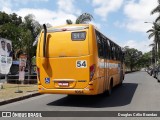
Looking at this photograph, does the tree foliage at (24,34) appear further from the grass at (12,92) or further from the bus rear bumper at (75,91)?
the bus rear bumper at (75,91)

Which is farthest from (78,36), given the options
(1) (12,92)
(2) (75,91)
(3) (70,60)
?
(1) (12,92)

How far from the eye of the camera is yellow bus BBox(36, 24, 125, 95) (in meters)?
13.2

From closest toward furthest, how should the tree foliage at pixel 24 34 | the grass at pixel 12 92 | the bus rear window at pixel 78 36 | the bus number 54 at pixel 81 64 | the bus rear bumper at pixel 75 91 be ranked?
the bus rear bumper at pixel 75 91 → the bus number 54 at pixel 81 64 → the bus rear window at pixel 78 36 → the grass at pixel 12 92 → the tree foliage at pixel 24 34

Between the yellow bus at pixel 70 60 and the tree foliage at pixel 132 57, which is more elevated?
the tree foliage at pixel 132 57

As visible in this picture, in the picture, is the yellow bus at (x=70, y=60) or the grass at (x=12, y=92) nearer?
the yellow bus at (x=70, y=60)

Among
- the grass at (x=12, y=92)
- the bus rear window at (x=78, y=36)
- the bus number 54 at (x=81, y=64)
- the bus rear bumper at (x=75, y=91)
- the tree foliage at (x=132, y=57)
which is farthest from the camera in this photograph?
the tree foliage at (x=132, y=57)

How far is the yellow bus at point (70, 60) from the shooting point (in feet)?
43.3

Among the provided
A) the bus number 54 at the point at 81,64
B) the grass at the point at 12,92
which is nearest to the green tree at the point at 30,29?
the grass at the point at 12,92

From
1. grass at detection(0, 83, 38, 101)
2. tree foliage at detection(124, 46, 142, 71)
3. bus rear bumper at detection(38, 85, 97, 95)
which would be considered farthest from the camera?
tree foliage at detection(124, 46, 142, 71)

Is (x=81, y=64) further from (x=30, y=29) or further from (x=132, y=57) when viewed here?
(x=132, y=57)

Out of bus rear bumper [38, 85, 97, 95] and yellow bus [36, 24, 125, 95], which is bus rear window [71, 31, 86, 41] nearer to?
yellow bus [36, 24, 125, 95]

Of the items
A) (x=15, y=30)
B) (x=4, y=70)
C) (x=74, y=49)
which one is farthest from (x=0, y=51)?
(x=15, y=30)

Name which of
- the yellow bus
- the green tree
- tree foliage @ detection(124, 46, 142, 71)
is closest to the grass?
the yellow bus

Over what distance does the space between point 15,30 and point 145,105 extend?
38.9 m
